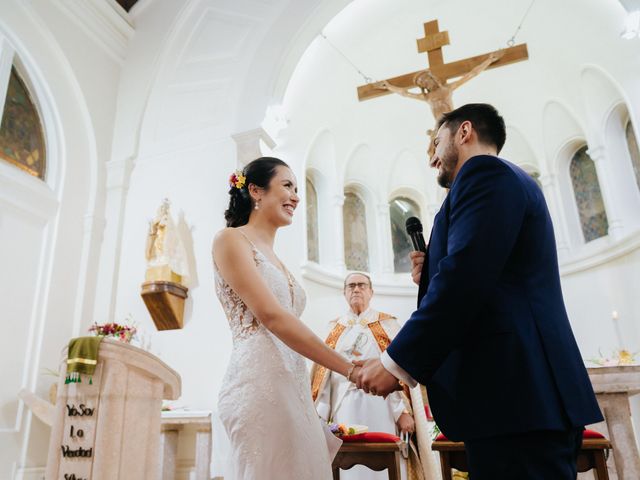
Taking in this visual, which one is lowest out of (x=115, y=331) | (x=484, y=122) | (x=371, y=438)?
(x=371, y=438)

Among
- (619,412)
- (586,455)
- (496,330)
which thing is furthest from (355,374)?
(619,412)

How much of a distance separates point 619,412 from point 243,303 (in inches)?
143

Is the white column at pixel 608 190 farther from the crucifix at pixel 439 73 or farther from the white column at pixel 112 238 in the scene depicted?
the white column at pixel 112 238

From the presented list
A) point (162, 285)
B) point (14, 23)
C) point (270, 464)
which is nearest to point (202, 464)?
point (162, 285)

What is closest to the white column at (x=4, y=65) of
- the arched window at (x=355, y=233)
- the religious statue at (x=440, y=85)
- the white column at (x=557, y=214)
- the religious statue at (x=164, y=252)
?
the religious statue at (x=164, y=252)

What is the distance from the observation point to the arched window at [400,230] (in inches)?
457

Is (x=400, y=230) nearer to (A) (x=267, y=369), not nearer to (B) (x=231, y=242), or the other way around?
(B) (x=231, y=242)

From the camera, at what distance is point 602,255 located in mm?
9336

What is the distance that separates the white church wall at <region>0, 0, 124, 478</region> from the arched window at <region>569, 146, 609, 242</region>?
27.9 feet

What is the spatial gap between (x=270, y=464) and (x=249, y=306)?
555mm

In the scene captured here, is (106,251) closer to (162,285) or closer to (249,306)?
(162,285)

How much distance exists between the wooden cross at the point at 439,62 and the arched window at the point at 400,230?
13.5 feet

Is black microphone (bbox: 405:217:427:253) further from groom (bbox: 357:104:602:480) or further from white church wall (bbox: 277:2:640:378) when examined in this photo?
white church wall (bbox: 277:2:640:378)

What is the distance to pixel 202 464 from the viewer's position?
16.9ft
